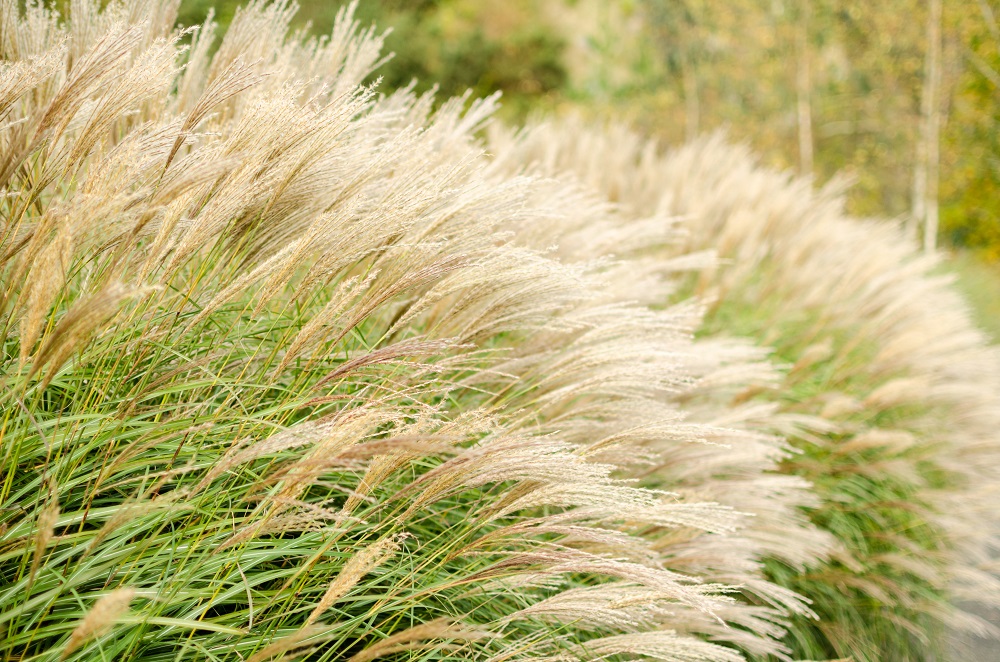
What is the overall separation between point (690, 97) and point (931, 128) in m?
3.31

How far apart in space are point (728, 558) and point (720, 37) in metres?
11.1

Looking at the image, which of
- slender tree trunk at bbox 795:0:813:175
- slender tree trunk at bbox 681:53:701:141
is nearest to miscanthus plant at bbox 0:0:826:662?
slender tree trunk at bbox 681:53:701:141

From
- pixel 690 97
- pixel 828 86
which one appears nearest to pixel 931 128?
pixel 828 86

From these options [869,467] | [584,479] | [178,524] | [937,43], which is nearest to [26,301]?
[178,524]

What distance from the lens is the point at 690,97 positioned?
430 inches

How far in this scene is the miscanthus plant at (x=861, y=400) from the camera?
2.64 m

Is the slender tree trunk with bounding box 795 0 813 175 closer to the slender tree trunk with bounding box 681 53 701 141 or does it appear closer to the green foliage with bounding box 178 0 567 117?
the slender tree trunk with bounding box 681 53 701 141

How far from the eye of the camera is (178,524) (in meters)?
1.43

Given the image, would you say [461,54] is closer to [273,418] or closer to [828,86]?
[828,86]

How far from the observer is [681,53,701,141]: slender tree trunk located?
35.7ft

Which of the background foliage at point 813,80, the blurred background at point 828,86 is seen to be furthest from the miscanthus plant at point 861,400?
the background foliage at point 813,80

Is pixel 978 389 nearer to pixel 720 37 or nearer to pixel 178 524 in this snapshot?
pixel 178 524

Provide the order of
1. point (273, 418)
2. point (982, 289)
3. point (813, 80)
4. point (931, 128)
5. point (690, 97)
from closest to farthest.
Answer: point (273, 418) → point (982, 289) → point (931, 128) → point (690, 97) → point (813, 80)

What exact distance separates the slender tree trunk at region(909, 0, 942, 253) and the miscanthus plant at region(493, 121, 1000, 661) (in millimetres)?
6445
